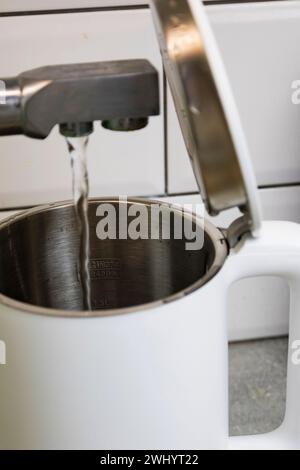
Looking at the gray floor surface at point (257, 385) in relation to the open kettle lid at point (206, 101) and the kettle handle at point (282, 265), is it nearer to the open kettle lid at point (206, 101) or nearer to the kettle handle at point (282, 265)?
the kettle handle at point (282, 265)

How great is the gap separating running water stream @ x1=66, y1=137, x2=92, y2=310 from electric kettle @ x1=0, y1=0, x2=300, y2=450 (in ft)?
0.09

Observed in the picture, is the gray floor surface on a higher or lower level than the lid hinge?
lower

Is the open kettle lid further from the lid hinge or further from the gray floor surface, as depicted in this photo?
the gray floor surface

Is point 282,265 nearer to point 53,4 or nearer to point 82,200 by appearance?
point 82,200

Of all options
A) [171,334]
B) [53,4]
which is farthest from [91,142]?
[171,334]

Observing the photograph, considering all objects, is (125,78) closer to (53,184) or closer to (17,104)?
(17,104)

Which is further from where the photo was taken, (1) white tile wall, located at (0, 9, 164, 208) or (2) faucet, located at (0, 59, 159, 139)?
(1) white tile wall, located at (0, 9, 164, 208)

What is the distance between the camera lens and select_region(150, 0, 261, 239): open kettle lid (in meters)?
0.27

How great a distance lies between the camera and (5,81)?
0.98 feet

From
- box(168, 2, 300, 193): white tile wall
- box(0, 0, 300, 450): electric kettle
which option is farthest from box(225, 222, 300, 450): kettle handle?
box(168, 2, 300, 193): white tile wall

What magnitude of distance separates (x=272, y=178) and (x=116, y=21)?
159 mm

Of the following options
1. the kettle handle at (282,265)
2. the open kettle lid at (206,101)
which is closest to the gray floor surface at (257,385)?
the kettle handle at (282,265)

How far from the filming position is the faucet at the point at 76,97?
29 cm
